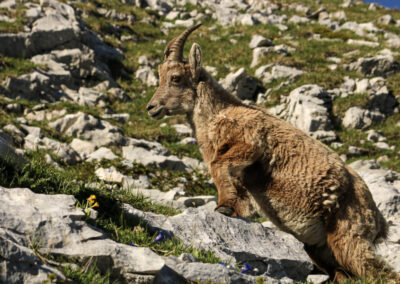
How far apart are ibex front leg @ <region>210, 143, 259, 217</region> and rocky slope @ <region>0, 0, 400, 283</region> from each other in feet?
1.19

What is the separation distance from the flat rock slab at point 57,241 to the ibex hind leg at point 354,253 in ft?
10.5

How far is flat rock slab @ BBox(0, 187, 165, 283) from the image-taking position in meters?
2.85

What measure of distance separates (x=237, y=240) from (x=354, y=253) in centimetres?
174

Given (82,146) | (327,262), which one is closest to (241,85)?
(82,146)

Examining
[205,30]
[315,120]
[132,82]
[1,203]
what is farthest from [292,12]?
[1,203]

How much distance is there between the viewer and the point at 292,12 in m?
36.2

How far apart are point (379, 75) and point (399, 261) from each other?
51.5 feet

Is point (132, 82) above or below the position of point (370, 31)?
below

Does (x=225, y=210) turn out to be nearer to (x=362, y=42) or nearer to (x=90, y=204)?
(x=90, y=204)

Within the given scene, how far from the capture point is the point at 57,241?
3316 millimetres

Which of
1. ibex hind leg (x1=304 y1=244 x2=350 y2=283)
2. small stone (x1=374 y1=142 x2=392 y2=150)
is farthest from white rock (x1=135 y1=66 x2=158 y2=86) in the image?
ibex hind leg (x1=304 y1=244 x2=350 y2=283)

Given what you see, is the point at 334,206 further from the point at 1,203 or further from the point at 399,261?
the point at 1,203

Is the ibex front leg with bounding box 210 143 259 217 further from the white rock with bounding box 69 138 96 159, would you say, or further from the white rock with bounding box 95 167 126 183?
the white rock with bounding box 69 138 96 159

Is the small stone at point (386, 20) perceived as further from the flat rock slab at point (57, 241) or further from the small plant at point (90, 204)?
the flat rock slab at point (57, 241)
